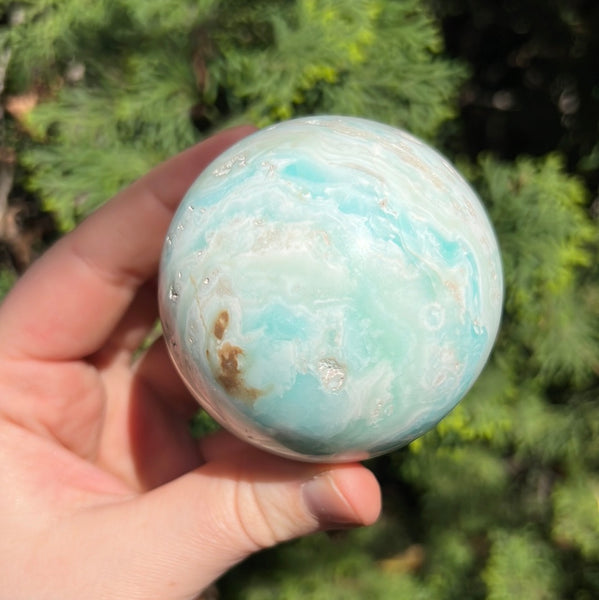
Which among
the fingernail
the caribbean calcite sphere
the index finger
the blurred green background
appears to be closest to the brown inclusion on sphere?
the caribbean calcite sphere

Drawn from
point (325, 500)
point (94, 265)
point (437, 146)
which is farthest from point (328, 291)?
point (437, 146)

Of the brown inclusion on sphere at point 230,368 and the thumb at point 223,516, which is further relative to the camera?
the thumb at point 223,516

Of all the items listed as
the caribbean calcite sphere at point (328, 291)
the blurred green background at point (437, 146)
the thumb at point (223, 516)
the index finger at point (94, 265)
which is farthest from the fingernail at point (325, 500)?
the blurred green background at point (437, 146)

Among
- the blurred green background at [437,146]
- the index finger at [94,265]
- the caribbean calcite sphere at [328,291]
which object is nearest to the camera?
the caribbean calcite sphere at [328,291]

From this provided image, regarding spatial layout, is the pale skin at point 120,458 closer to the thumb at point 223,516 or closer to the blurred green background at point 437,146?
the thumb at point 223,516

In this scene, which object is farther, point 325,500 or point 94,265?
point 94,265

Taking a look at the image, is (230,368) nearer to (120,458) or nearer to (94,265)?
(94,265)

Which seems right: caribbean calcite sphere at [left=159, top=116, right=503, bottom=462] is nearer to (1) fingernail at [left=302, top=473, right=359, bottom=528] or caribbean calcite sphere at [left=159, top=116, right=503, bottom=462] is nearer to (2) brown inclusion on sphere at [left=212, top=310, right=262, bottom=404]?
(2) brown inclusion on sphere at [left=212, top=310, right=262, bottom=404]
